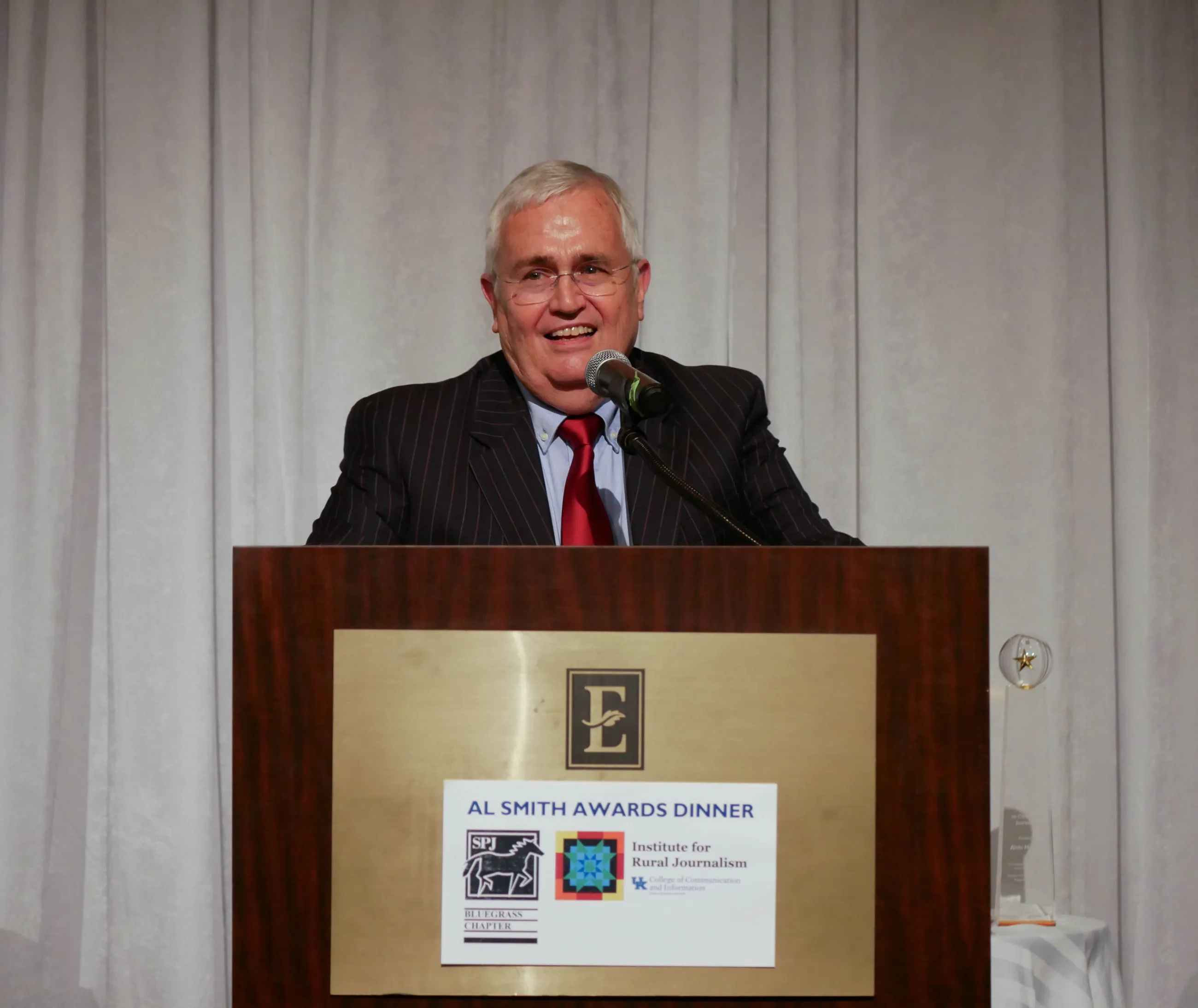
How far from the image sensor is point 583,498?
1.69 metres

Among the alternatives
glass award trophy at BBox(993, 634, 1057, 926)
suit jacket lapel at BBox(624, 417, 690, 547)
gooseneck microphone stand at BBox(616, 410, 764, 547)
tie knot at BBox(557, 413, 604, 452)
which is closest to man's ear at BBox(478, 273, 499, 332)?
tie knot at BBox(557, 413, 604, 452)

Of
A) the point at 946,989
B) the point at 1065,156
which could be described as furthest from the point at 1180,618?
the point at 946,989

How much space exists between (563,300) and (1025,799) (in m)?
1.24

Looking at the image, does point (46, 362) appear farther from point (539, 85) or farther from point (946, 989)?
point (946, 989)

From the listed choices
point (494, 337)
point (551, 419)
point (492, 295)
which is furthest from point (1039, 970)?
point (494, 337)

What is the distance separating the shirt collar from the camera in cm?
185

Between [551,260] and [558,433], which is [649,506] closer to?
[558,433]

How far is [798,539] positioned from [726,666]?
0.81 metres

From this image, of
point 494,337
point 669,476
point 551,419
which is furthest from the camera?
point 494,337

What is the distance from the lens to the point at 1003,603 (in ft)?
9.72

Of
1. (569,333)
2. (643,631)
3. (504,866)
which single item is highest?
(569,333)

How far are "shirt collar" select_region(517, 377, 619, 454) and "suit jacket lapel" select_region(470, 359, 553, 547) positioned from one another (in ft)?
0.16

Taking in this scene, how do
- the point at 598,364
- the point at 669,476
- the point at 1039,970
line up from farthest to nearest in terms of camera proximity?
1. the point at 1039,970
2. the point at 598,364
3. the point at 669,476

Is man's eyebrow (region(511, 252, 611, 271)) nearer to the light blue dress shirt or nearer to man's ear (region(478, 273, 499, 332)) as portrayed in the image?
man's ear (region(478, 273, 499, 332))
